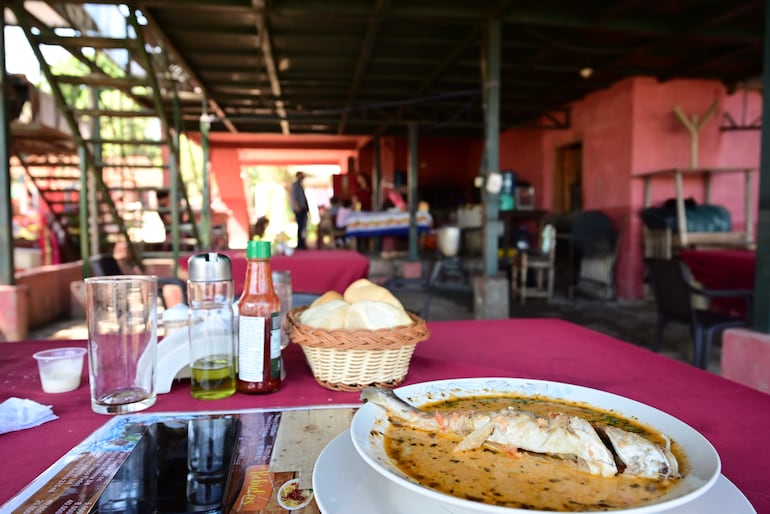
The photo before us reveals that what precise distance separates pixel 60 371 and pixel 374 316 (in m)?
0.64

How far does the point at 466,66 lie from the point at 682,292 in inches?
206

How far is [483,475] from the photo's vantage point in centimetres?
58

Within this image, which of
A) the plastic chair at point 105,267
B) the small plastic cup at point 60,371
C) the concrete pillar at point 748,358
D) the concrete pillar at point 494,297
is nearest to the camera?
the small plastic cup at point 60,371

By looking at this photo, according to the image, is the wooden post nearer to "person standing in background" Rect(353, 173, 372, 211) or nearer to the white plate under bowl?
"person standing in background" Rect(353, 173, 372, 211)

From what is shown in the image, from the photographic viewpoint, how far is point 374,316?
1011 mm

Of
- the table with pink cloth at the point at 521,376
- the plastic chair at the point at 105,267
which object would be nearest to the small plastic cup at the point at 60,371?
the table with pink cloth at the point at 521,376

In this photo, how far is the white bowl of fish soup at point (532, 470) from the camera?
50cm

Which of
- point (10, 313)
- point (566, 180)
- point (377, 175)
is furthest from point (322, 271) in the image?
point (377, 175)

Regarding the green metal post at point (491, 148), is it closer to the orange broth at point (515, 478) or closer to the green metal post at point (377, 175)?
the orange broth at point (515, 478)

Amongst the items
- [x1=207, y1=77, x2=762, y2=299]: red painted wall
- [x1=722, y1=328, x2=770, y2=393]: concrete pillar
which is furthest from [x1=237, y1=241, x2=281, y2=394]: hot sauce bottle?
[x1=207, y1=77, x2=762, y2=299]: red painted wall

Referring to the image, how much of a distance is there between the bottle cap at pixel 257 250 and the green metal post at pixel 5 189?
3642 mm

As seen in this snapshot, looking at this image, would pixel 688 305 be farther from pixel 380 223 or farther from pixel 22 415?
pixel 380 223

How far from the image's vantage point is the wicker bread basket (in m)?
0.91

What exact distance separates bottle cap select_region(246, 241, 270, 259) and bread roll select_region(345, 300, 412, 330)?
0.21 metres
